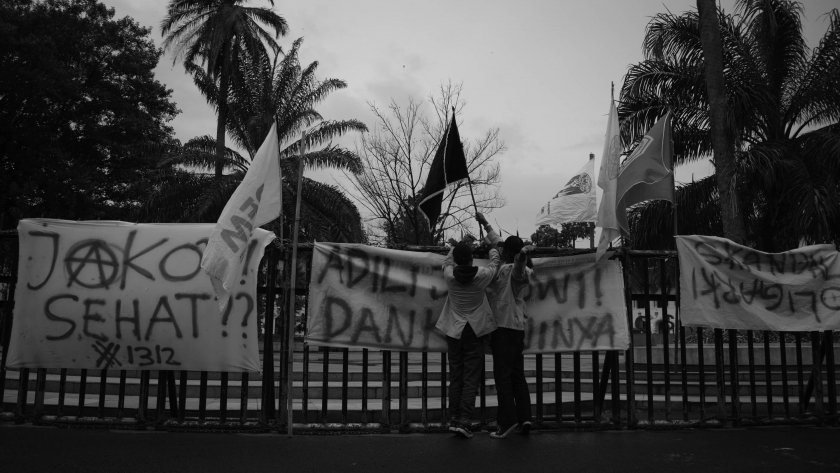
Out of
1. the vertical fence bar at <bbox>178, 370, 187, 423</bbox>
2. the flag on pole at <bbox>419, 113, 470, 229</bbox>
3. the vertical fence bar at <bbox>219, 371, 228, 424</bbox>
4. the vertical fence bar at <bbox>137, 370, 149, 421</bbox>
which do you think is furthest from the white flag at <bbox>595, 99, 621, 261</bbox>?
the vertical fence bar at <bbox>137, 370, 149, 421</bbox>

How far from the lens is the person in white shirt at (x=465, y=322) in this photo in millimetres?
6031

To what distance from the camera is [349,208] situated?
23.9 m

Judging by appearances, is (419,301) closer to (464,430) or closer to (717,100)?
(464,430)

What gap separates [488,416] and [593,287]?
2.53 metres

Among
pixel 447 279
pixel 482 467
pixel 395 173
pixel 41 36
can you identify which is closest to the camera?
pixel 482 467

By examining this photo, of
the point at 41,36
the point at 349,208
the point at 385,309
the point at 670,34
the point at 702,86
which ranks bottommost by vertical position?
the point at 385,309

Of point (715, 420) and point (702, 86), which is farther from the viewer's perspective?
point (702, 86)

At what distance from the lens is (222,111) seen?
26062 millimetres

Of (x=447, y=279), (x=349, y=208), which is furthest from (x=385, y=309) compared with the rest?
(x=349, y=208)

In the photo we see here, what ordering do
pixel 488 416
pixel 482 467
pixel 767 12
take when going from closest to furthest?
pixel 482 467
pixel 488 416
pixel 767 12

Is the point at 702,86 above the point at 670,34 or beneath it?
beneath

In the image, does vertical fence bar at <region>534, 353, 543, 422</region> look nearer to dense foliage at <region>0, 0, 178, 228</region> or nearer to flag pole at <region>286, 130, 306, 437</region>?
flag pole at <region>286, 130, 306, 437</region>

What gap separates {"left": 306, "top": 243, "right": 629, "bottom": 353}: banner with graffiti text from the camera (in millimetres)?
6445

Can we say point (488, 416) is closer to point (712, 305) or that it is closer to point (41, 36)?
point (712, 305)
